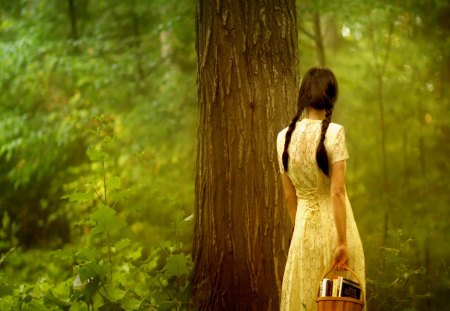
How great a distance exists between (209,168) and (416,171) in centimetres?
624

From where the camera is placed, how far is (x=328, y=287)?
3.59m

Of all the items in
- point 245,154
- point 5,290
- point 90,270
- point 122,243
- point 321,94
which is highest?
point 321,94

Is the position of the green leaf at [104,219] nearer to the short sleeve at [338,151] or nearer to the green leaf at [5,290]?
the green leaf at [5,290]

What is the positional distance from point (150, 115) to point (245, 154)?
563 centimetres

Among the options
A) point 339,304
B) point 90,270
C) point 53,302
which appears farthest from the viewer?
point 53,302

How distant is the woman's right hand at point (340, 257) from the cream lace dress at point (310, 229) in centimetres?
8

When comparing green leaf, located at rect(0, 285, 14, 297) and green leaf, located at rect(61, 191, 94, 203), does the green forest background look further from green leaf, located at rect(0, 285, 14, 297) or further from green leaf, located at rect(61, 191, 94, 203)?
green leaf, located at rect(61, 191, 94, 203)

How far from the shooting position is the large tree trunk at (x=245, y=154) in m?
4.56

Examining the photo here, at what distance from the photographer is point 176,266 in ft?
15.2

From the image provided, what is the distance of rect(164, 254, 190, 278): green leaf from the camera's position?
15.1ft

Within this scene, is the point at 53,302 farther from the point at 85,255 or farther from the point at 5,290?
the point at 5,290

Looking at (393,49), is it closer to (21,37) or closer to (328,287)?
(21,37)

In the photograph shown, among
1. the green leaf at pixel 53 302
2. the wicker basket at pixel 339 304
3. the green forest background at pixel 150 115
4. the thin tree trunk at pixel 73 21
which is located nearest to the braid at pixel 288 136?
the wicker basket at pixel 339 304

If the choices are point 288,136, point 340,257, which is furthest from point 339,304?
point 288,136
